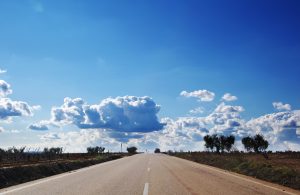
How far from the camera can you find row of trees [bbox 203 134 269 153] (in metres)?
103

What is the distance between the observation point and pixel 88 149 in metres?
107

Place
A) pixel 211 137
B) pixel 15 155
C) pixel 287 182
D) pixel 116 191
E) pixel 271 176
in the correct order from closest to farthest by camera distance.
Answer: pixel 116 191, pixel 287 182, pixel 271 176, pixel 15 155, pixel 211 137

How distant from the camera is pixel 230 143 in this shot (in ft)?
388

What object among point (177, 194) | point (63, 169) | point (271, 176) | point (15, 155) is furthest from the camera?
point (15, 155)

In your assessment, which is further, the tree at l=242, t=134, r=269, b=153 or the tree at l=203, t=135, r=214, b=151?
the tree at l=203, t=135, r=214, b=151

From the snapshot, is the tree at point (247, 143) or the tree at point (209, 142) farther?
the tree at point (209, 142)

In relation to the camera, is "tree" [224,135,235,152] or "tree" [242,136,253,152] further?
"tree" [224,135,235,152]

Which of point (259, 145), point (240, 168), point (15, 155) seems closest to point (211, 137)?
point (259, 145)

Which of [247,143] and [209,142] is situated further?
[209,142]

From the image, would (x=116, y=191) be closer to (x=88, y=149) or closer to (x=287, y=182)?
(x=287, y=182)

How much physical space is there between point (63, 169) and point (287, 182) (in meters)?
15.4

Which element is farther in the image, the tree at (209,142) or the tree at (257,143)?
the tree at (209,142)

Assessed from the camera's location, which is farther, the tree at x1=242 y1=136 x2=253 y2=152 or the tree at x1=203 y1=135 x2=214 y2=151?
the tree at x1=203 y1=135 x2=214 y2=151

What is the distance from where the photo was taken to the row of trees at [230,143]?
103m
